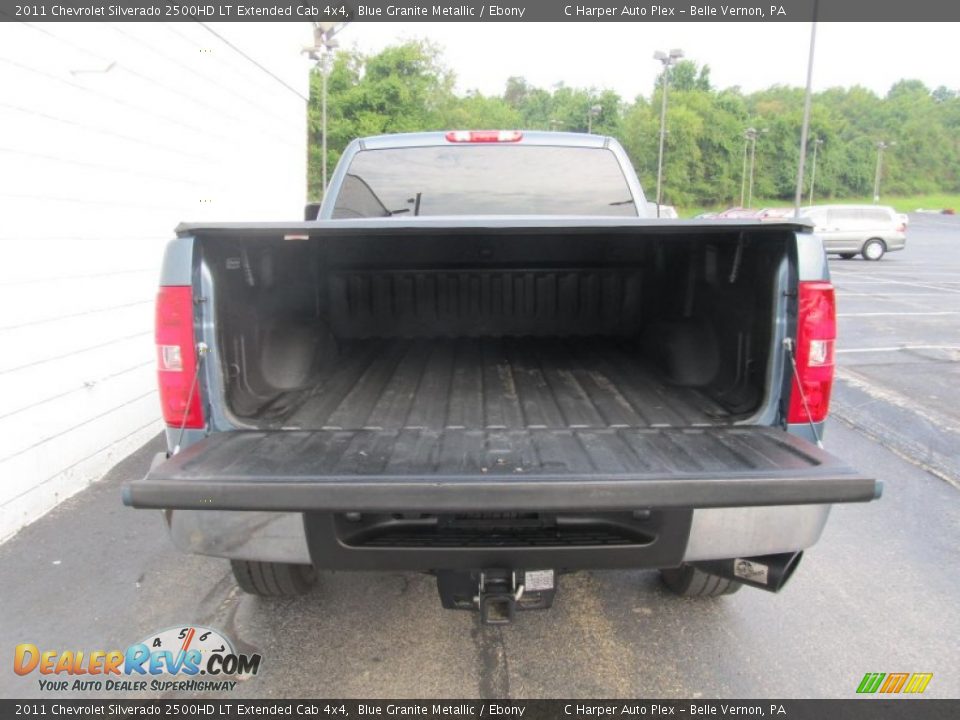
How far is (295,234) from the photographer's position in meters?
2.38

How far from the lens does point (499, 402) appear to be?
10.2ft

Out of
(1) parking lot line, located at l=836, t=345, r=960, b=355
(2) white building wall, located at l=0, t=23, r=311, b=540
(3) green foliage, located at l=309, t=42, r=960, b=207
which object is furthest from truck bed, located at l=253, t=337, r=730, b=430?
(3) green foliage, located at l=309, t=42, r=960, b=207

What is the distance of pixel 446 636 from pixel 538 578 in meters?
A: 0.85

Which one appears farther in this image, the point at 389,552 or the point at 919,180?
the point at 919,180

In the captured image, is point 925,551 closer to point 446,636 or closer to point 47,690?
point 446,636

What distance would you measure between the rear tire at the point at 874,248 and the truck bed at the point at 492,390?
24216 mm

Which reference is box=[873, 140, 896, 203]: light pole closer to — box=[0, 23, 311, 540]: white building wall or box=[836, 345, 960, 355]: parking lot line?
box=[836, 345, 960, 355]: parking lot line

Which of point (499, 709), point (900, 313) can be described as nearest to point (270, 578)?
point (499, 709)

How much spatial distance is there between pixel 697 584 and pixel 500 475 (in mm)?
1462

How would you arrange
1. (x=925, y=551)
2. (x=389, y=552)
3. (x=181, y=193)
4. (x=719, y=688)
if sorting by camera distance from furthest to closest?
(x=181, y=193), (x=925, y=551), (x=719, y=688), (x=389, y=552)

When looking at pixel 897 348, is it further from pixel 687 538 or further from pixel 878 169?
pixel 878 169

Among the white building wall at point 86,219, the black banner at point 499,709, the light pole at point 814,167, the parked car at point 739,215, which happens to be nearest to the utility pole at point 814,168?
the light pole at point 814,167

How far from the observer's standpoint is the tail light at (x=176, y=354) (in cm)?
236

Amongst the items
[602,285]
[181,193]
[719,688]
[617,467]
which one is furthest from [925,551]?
[181,193]
